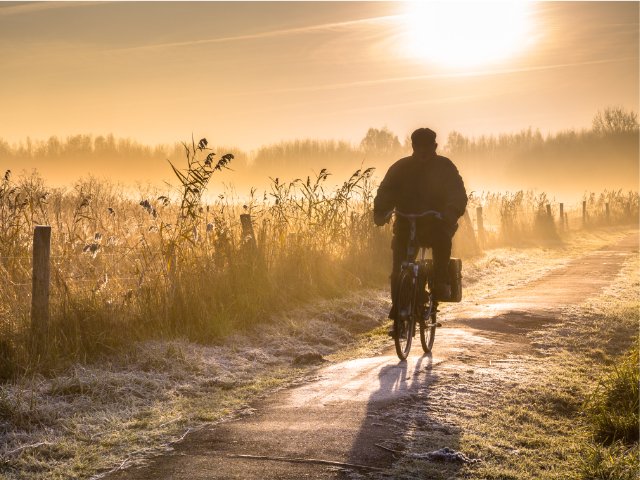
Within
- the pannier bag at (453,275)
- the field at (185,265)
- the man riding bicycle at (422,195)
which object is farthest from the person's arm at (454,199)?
the field at (185,265)

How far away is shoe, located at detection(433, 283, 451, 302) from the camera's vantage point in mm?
9055

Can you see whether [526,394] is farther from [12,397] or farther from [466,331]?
[12,397]

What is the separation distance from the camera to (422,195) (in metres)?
8.66

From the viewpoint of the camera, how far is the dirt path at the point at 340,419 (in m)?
5.52

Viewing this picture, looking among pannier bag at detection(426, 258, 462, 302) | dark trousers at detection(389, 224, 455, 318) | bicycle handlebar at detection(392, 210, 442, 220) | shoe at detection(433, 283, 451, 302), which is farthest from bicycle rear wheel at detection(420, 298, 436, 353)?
bicycle handlebar at detection(392, 210, 442, 220)

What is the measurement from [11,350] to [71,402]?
113 cm

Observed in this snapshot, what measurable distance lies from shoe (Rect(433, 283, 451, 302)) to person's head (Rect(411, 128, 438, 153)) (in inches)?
59.4

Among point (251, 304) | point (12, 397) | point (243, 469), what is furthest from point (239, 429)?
point (251, 304)

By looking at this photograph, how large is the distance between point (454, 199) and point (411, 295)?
1.11 metres

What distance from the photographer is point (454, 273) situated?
30.4ft

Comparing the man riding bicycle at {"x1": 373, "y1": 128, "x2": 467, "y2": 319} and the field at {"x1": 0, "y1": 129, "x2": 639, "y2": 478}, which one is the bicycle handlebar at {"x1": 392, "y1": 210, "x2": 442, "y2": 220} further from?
the field at {"x1": 0, "y1": 129, "x2": 639, "y2": 478}

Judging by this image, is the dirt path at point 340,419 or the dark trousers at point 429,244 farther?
the dark trousers at point 429,244

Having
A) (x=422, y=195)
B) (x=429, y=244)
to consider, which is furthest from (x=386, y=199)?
(x=429, y=244)

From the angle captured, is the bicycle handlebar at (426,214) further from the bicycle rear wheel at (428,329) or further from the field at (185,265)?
the field at (185,265)
